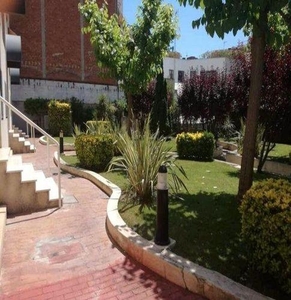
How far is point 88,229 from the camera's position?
14.9ft

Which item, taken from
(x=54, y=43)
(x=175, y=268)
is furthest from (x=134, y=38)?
(x=54, y=43)

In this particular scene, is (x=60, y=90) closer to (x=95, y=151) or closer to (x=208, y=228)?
(x=95, y=151)

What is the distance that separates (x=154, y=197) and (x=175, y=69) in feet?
109

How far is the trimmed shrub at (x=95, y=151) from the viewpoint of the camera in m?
8.07

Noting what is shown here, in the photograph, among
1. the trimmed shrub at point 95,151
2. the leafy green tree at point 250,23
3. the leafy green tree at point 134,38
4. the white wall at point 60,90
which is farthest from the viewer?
the white wall at point 60,90

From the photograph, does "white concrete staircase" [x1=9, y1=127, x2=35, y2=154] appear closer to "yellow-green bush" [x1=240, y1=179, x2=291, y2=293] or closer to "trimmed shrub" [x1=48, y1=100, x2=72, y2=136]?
"trimmed shrub" [x1=48, y1=100, x2=72, y2=136]

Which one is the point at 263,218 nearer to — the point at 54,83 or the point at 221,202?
the point at 221,202

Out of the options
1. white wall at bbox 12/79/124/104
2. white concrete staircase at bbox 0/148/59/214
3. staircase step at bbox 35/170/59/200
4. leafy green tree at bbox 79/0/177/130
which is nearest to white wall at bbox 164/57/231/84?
white wall at bbox 12/79/124/104

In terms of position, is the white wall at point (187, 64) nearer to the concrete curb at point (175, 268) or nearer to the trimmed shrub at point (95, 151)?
the trimmed shrub at point (95, 151)

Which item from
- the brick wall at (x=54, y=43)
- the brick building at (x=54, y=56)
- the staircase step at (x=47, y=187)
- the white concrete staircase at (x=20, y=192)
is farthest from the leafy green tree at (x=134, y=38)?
the brick building at (x=54, y=56)

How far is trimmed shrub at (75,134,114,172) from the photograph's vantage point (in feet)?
26.5

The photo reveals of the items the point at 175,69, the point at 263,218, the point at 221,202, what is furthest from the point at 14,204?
the point at 175,69

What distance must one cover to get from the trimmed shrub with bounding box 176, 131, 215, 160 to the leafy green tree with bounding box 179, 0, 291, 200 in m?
5.90

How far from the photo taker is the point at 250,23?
392 centimetres
